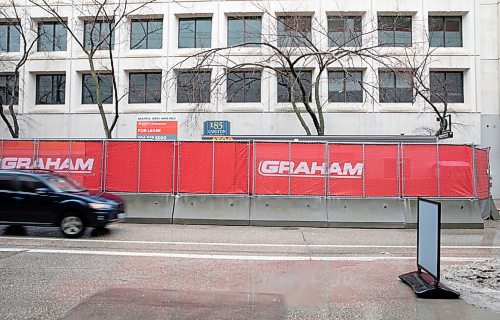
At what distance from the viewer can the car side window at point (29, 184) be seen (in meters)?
10.3

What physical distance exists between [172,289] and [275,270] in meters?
1.96

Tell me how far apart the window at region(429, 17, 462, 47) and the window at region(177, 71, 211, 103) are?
13.3 m

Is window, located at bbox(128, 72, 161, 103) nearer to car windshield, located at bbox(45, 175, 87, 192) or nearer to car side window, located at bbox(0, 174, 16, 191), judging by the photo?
car windshield, located at bbox(45, 175, 87, 192)

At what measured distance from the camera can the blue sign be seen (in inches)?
906

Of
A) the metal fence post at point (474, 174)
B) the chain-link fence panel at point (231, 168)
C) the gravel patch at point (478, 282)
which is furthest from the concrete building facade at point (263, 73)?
the gravel patch at point (478, 282)

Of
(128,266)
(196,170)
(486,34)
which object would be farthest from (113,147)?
(486,34)

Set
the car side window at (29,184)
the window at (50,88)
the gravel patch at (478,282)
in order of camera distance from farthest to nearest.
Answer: the window at (50,88), the car side window at (29,184), the gravel patch at (478,282)

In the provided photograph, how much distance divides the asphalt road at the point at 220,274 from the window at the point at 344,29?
14.1 m

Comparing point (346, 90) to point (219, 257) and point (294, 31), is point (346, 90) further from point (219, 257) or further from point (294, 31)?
point (219, 257)

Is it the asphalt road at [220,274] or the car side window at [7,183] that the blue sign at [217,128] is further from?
the car side window at [7,183]

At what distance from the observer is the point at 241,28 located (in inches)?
960

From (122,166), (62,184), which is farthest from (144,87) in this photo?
(62,184)

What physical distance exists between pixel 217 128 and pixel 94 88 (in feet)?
27.4

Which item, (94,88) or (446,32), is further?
(94,88)
